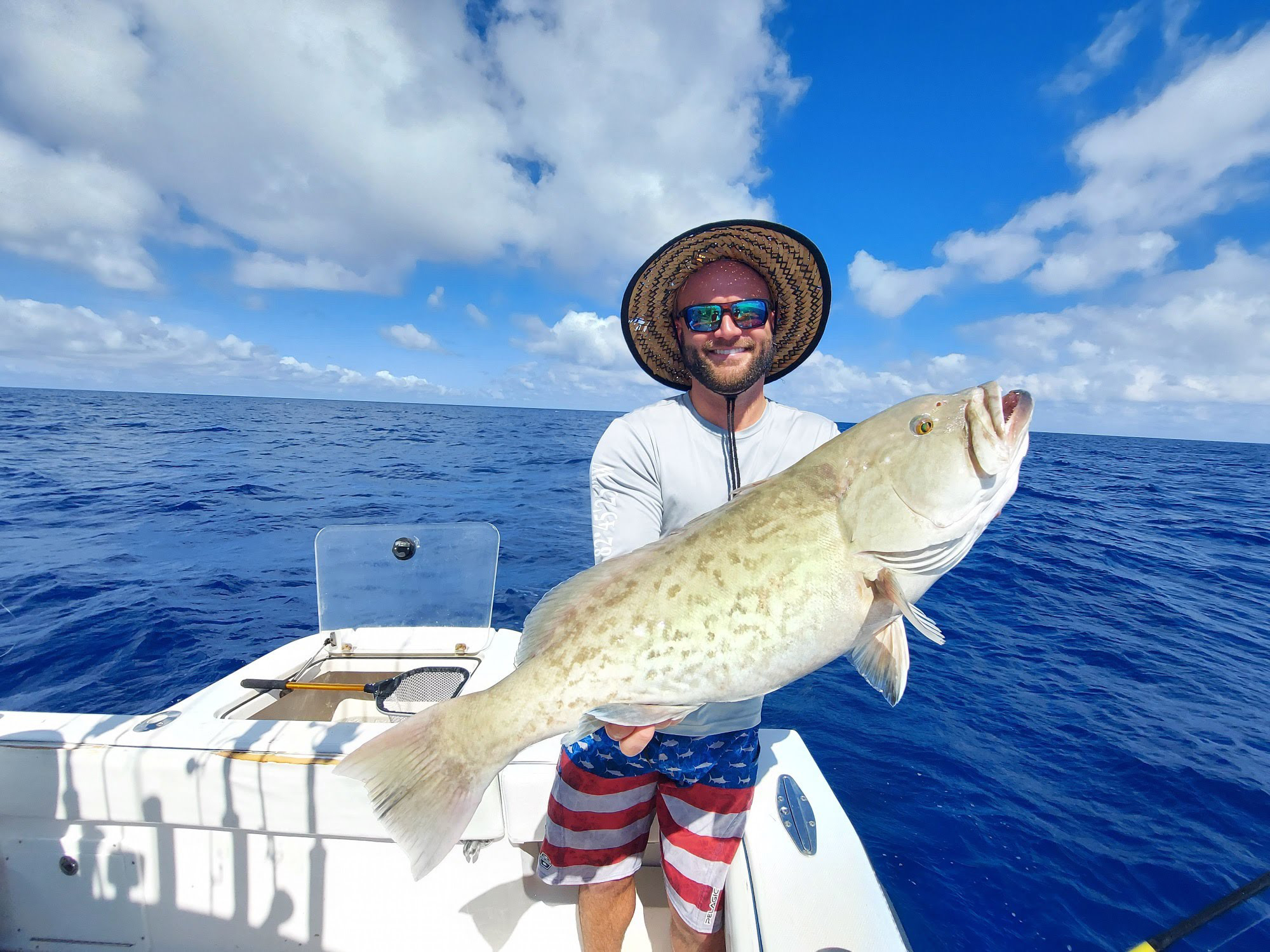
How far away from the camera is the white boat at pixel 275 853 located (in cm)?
294

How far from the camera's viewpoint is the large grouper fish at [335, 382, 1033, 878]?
189 cm

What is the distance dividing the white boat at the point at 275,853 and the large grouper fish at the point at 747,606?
3.52ft

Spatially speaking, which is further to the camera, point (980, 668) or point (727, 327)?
point (980, 668)

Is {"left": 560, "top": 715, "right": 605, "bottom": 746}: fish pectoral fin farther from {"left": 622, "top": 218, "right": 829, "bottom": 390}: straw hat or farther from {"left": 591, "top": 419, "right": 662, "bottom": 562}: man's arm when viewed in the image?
{"left": 622, "top": 218, "right": 829, "bottom": 390}: straw hat

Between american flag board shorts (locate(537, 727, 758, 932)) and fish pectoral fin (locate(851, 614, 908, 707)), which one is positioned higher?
fish pectoral fin (locate(851, 614, 908, 707))

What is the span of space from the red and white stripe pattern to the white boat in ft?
0.82

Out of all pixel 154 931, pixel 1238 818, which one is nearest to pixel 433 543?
pixel 154 931

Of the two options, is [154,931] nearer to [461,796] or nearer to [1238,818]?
[461,796]

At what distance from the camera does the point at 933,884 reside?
201 inches

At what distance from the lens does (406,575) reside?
199 inches

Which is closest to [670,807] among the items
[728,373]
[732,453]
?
[732,453]

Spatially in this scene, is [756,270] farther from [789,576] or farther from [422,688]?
[422,688]

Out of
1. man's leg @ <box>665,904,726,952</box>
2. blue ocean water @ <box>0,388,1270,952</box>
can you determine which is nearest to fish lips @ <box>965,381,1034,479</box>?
man's leg @ <box>665,904,726,952</box>

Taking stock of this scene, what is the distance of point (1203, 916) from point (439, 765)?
4.43m
